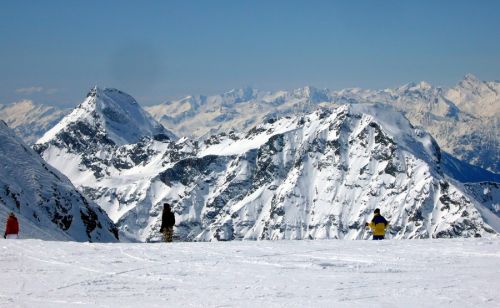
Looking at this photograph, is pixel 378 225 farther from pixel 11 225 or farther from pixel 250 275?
pixel 11 225

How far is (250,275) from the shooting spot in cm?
2373

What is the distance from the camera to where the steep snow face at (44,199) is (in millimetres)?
113562

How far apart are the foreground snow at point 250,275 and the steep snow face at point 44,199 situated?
249 ft

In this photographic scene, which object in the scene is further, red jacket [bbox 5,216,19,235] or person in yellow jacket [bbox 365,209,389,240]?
red jacket [bbox 5,216,19,235]

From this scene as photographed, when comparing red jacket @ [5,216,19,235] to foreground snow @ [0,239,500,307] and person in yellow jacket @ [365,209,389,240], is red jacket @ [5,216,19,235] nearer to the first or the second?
foreground snow @ [0,239,500,307]

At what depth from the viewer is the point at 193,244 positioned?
33844mm

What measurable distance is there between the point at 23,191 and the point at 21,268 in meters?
103

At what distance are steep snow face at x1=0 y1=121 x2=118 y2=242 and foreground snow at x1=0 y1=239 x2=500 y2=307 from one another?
76.0 meters

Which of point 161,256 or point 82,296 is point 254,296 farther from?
point 161,256

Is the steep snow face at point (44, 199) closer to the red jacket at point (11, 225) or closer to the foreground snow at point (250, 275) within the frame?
the red jacket at point (11, 225)

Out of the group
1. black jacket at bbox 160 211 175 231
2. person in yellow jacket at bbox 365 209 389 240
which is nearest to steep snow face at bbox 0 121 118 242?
black jacket at bbox 160 211 175 231

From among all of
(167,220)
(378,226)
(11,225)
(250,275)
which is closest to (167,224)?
(167,220)

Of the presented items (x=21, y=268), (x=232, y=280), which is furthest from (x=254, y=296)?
(x=21, y=268)

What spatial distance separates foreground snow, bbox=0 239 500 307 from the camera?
19594mm
